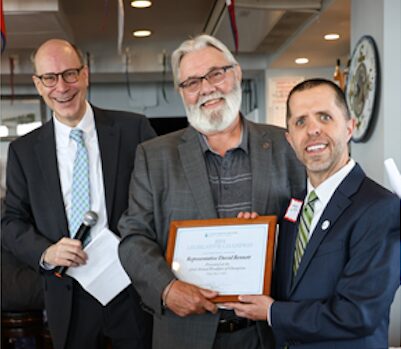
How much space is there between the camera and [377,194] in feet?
5.27

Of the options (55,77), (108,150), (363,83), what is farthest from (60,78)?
(363,83)

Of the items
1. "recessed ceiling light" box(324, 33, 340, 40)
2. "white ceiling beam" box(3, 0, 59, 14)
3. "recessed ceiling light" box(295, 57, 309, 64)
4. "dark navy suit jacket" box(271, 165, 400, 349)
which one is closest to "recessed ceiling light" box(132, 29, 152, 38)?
"recessed ceiling light" box(295, 57, 309, 64)

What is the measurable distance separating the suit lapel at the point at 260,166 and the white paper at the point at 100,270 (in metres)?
0.62

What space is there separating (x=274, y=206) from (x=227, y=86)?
43cm

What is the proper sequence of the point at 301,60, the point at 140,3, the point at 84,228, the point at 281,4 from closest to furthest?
the point at 84,228 < the point at 281,4 < the point at 140,3 < the point at 301,60

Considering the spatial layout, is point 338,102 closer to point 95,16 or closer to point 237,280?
point 237,280

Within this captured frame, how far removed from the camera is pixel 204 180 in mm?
2020

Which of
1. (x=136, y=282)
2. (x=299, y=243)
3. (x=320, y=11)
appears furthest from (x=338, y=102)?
(x=320, y=11)

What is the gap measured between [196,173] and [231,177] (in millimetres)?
118

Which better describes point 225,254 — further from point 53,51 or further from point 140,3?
point 140,3

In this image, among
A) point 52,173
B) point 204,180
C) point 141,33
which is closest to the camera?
point 204,180

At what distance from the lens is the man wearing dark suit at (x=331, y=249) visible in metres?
1.53

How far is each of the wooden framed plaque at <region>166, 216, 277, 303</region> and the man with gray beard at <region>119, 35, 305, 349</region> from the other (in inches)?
3.7

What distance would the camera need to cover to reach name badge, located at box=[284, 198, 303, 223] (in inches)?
71.3
